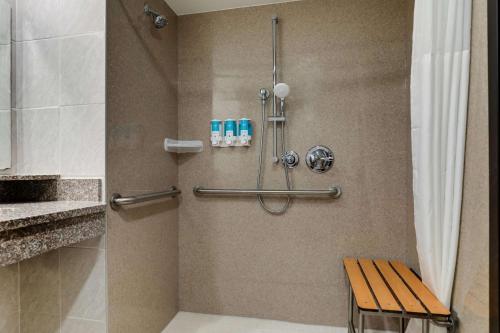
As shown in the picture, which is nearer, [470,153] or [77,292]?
[470,153]

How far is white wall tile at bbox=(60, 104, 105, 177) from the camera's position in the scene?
119 centimetres

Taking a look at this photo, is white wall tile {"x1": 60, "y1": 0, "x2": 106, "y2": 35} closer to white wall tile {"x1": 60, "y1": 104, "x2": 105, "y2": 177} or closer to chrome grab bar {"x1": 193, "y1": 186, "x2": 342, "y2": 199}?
white wall tile {"x1": 60, "y1": 104, "x2": 105, "y2": 177}

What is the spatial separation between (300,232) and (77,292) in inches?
49.0

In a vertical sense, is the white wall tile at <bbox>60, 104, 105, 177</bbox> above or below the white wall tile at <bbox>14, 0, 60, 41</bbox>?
below

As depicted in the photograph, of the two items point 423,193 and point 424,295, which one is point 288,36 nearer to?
point 423,193

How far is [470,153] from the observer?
36.5 inches

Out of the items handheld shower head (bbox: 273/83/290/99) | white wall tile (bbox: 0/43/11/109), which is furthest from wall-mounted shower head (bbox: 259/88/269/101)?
white wall tile (bbox: 0/43/11/109)

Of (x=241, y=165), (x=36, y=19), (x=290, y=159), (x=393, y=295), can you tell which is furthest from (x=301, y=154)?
(x=36, y=19)

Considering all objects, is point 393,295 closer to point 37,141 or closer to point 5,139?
point 37,141

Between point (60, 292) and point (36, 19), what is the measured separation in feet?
4.23

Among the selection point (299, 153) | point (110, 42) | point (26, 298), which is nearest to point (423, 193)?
point (299, 153)

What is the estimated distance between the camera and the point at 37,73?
1256 millimetres

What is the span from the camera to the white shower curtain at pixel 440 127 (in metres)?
0.95

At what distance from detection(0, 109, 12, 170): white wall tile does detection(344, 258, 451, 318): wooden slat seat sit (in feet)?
5.61
